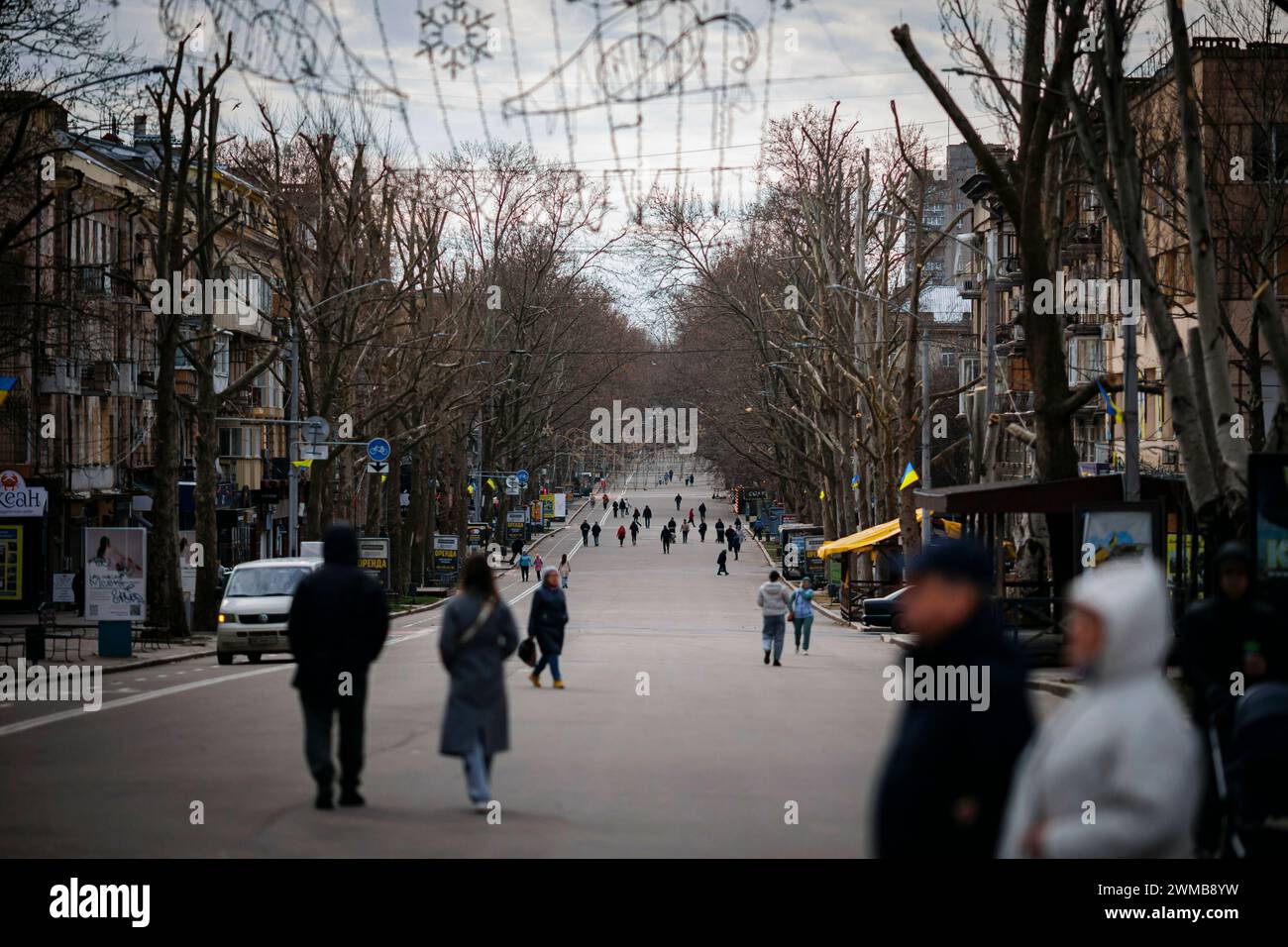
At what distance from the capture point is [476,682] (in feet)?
36.8

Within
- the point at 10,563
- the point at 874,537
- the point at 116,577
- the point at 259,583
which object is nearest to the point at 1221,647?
the point at 259,583

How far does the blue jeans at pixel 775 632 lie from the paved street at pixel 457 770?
3.01 m

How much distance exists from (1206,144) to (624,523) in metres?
75.3

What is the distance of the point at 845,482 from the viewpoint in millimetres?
63094

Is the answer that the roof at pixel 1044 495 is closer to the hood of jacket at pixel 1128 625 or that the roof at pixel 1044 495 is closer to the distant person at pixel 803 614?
the distant person at pixel 803 614

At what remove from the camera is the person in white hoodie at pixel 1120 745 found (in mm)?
4645

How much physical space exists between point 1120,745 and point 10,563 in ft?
111

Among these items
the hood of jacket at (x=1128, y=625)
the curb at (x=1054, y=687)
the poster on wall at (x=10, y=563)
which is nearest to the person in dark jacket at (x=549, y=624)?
the curb at (x=1054, y=687)

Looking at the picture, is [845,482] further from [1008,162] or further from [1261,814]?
[1261,814]

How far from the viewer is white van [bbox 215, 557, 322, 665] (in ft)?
97.3

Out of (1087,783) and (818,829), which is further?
(818,829)

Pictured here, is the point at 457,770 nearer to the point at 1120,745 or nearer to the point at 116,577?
the point at 1120,745

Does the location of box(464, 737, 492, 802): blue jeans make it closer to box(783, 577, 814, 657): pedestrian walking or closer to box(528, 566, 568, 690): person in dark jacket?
box(528, 566, 568, 690): person in dark jacket
